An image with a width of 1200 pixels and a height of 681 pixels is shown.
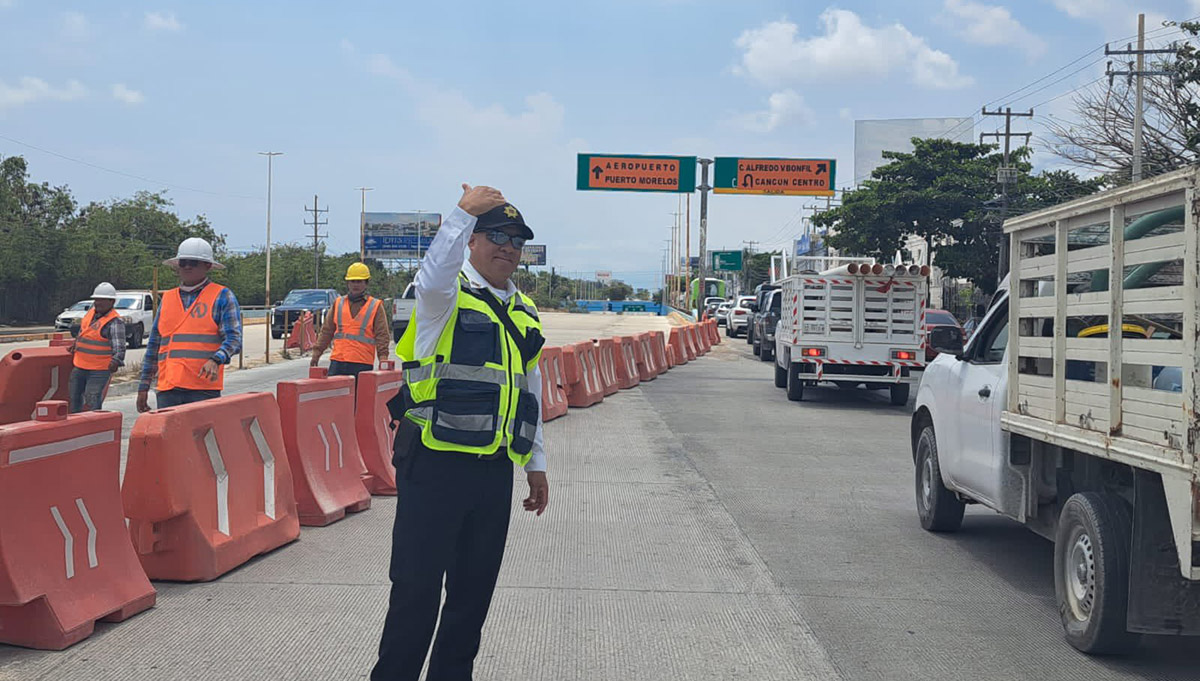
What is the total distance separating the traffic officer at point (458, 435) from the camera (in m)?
3.91


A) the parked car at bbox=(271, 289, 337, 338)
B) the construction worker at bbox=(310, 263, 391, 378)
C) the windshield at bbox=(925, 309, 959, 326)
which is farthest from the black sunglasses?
the parked car at bbox=(271, 289, 337, 338)

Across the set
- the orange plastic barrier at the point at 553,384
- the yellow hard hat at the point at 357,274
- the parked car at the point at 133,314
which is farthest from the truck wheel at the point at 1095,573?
the parked car at the point at 133,314

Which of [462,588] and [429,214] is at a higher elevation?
[429,214]

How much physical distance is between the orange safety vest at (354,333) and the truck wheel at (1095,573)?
7.21 metres

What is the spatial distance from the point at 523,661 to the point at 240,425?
8.98 feet

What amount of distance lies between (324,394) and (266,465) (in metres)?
1.18

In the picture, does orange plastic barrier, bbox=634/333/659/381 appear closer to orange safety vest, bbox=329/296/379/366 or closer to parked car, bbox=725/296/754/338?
orange safety vest, bbox=329/296/379/366

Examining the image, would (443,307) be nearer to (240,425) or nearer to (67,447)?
(67,447)

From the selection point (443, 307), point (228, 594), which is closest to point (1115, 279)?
point (443, 307)

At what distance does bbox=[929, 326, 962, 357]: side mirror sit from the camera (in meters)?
7.50

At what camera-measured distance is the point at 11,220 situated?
5678 cm

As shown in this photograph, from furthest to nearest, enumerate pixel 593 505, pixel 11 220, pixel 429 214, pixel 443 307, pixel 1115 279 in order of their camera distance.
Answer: pixel 429 214 → pixel 11 220 → pixel 593 505 → pixel 1115 279 → pixel 443 307

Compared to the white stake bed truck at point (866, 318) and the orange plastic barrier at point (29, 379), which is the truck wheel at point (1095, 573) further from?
the white stake bed truck at point (866, 318)

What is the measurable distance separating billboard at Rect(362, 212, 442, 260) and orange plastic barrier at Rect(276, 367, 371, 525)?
79.4 metres
